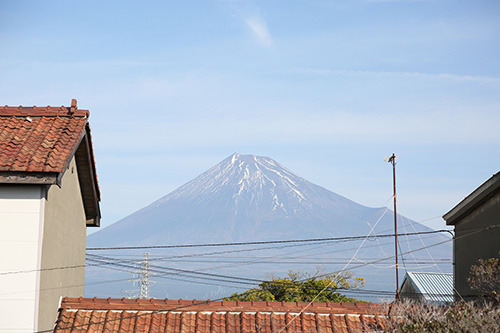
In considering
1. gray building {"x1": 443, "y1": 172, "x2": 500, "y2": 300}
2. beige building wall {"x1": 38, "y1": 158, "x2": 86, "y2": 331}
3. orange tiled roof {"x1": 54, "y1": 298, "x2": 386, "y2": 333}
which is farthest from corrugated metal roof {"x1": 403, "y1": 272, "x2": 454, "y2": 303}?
beige building wall {"x1": 38, "y1": 158, "x2": 86, "y2": 331}

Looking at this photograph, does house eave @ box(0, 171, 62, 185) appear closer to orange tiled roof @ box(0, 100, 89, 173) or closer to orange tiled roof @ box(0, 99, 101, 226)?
orange tiled roof @ box(0, 99, 101, 226)

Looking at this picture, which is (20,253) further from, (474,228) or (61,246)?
(474,228)

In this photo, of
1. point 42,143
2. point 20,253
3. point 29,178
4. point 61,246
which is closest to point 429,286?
point 61,246

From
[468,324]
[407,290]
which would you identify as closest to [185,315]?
[468,324]

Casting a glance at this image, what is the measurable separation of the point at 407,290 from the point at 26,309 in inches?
1305

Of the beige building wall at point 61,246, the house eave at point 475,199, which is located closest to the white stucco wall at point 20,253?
the beige building wall at point 61,246

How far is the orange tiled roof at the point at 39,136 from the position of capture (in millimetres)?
15163

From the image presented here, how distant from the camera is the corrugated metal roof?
37.8m

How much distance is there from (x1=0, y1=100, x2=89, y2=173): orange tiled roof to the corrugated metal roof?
25.0 meters

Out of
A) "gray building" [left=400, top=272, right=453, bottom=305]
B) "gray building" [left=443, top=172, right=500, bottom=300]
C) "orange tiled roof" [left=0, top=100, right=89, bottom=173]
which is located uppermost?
"orange tiled roof" [left=0, top=100, right=89, bottom=173]

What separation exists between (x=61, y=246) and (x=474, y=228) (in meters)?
13.5

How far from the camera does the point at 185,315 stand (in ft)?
55.9

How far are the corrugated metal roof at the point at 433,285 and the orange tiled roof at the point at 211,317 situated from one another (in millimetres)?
21225

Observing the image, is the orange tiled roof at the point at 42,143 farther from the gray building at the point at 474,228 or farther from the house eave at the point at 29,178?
the gray building at the point at 474,228
